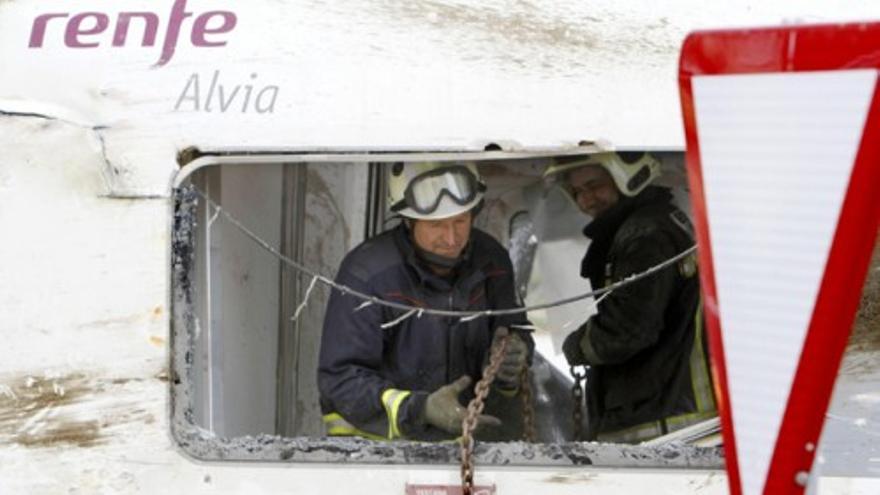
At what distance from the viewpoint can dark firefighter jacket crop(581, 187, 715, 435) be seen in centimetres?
506

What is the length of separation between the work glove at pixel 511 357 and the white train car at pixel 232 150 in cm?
81

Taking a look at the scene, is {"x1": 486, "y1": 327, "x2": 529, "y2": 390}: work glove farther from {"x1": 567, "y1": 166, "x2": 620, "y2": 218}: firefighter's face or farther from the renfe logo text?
the renfe logo text

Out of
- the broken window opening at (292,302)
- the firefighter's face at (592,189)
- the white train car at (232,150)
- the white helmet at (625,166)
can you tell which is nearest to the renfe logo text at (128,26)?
the white train car at (232,150)

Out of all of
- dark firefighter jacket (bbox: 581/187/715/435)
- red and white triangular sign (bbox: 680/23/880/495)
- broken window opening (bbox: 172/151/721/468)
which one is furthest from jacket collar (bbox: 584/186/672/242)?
red and white triangular sign (bbox: 680/23/880/495)

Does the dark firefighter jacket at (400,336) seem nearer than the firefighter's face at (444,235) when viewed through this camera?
Yes

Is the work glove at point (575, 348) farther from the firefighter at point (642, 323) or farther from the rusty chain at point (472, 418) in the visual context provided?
the rusty chain at point (472, 418)

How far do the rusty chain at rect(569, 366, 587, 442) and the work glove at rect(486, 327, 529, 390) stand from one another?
277 millimetres

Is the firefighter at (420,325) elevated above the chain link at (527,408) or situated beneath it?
elevated above

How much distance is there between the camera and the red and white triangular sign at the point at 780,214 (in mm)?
2627

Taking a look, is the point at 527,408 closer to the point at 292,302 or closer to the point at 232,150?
the point at 292,302

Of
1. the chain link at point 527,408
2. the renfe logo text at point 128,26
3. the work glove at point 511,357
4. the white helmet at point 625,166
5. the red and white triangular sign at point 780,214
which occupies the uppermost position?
the renfe logo text at point 128,26

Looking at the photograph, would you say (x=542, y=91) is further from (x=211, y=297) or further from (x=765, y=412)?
(x=765, y=412)

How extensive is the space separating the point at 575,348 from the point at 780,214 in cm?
276

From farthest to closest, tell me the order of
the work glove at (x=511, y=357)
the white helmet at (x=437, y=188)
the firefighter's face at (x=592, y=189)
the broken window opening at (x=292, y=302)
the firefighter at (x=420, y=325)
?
the firefighter's face at (x=592, y=189) < the work glove at (x=511, y=357) < the white helmet at (x=437, y=188) < the firefighter at (x=420, y=325) < the broken window opening at (x=292, y=302)
